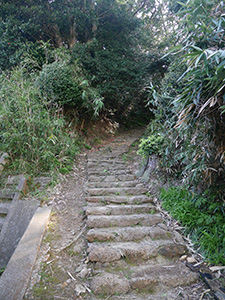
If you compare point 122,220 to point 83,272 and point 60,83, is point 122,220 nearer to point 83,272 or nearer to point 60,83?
point 83,272

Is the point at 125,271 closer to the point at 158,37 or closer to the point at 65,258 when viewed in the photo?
the point at 65,258

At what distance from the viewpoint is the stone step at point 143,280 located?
1729 mm

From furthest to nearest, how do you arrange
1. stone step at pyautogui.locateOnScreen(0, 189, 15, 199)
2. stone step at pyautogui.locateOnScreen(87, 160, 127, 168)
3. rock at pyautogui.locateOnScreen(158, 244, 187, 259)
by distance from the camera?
stone step at pyautogui.locateOnScreen(87, 160, 127, 168), stone step at pyautogui.locateOnScreen(0, 189, 15, 199), rock at pyautogui.locateOnScreen(158, 244, 187, 259)

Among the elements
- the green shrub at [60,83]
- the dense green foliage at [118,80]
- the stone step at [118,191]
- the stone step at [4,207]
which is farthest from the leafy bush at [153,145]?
the stone step at [4,207]

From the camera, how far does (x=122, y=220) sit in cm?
251

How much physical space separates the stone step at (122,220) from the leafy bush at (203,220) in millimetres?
307

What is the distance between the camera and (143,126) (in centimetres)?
771

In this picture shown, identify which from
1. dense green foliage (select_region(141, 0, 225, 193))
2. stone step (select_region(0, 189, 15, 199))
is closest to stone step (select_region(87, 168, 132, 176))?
stone step (select_region(0, 189, 15, 199))

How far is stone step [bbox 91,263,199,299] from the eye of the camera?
5.67 feet

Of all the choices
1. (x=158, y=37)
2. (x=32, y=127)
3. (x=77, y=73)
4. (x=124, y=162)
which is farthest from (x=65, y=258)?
(x=158, y=37)

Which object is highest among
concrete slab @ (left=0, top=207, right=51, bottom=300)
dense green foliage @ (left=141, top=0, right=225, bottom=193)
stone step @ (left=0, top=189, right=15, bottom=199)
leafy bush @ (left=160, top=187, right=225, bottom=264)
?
dense green foliage @ (left=141, top=0, right=225, bottom=193)

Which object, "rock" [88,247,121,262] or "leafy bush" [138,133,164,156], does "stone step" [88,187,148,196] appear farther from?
"rock" [88,247,121,262]

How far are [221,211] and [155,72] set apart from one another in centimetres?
586

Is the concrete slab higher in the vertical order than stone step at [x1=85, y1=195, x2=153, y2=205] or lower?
lower
